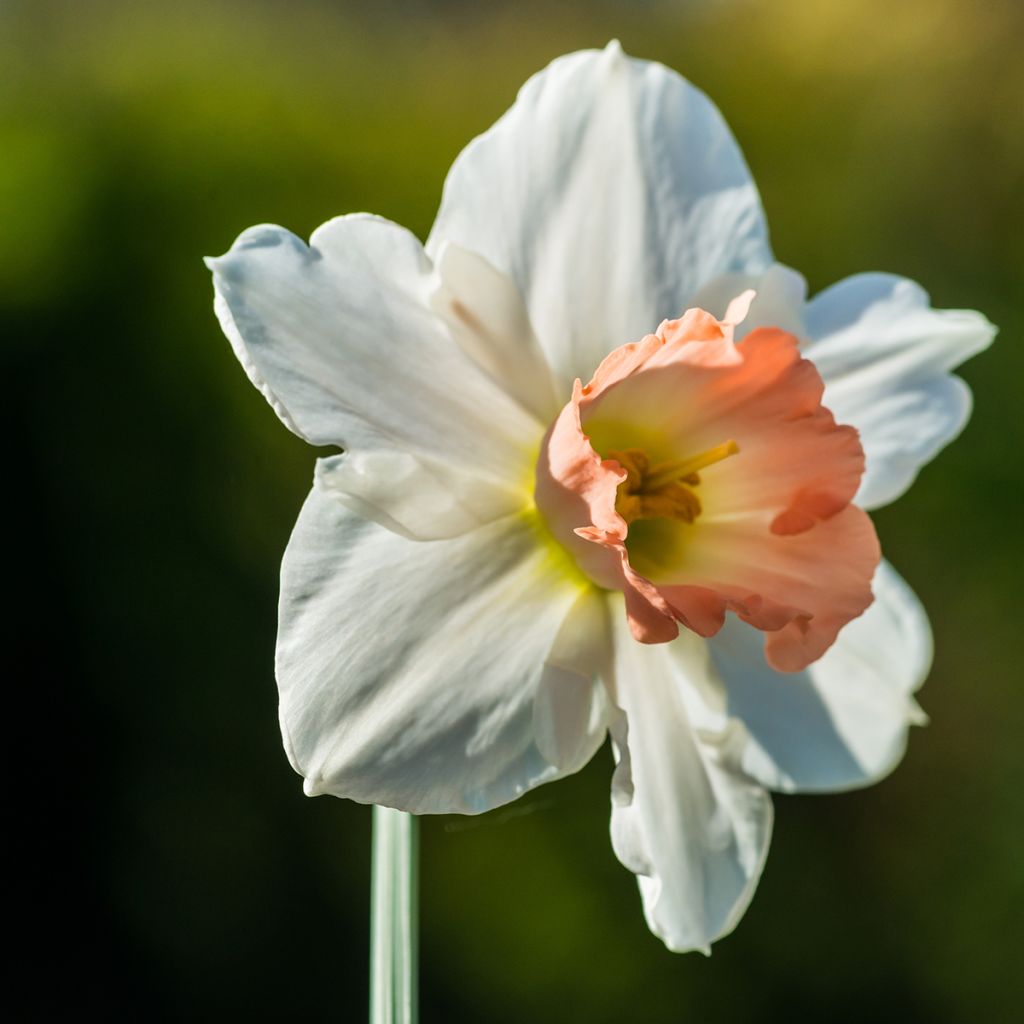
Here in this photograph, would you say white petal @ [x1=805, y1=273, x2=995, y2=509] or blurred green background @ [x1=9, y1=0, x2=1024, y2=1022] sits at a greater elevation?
white petal @ [x1=805, y1=273, x2=995, y2=509]

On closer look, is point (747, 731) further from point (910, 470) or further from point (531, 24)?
point (531, 24)

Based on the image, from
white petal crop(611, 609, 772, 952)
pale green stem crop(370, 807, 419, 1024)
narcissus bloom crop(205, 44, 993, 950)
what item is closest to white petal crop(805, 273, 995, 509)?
narcissus bloom crop(205, 44, 993, 950)

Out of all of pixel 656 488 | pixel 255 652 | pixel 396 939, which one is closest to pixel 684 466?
pixel 656 488

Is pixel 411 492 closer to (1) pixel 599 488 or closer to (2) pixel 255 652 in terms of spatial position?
(1) pixel 599 488

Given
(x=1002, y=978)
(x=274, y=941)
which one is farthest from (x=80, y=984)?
(x=1002, y=978)

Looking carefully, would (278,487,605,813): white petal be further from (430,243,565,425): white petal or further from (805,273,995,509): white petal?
(805,273,995,509): white petal

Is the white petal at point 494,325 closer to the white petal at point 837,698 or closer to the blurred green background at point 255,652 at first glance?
the white petal at point 837,698
